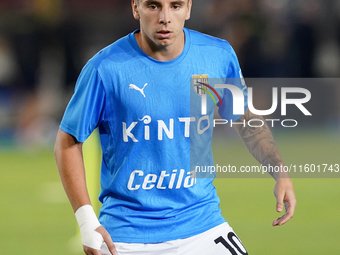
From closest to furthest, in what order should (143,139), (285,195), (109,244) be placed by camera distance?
(109,244) → (143,139) → (285,195)

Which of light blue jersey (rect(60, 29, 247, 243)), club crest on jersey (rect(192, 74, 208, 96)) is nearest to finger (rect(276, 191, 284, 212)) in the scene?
light blue jersey (rect(60, 29, 247, 243))

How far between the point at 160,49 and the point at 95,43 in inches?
392

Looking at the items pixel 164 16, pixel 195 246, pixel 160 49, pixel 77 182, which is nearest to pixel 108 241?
pixel 77 182

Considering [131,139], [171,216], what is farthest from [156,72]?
[171,216]

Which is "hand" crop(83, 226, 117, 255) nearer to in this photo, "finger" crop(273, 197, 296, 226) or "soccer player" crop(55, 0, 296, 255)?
"soccer player" crop(55, 0, 296, 255)

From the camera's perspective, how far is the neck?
2854 millimetres

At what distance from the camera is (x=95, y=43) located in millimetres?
12555

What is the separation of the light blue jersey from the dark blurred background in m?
9.53

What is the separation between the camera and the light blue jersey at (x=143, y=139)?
2742 millimetres

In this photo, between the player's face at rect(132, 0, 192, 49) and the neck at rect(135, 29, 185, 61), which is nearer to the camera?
the player's face at rect(132, 0, 192, 49)

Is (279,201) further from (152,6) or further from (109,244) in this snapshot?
(152,6)

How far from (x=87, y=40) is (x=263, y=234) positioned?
7752 mm

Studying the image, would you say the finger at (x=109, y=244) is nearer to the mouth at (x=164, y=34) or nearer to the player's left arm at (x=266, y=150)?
the player's left arm at (x=266, y=150)

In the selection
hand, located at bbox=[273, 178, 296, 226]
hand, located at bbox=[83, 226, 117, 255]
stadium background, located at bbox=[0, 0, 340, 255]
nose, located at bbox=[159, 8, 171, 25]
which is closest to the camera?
hand, located at bbox=[83, 226, 117, 255]
